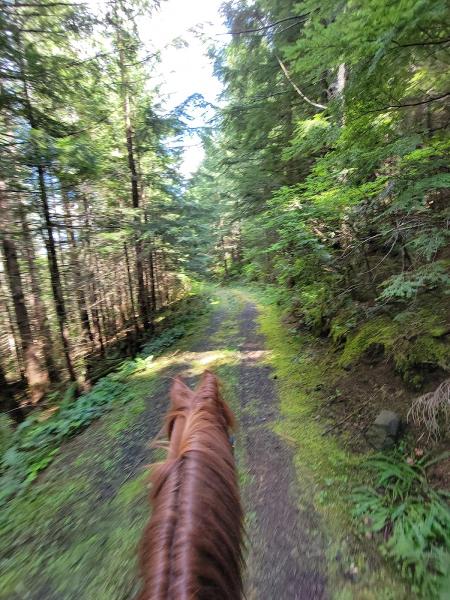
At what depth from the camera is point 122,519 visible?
3572 millimetres

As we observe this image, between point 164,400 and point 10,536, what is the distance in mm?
3093

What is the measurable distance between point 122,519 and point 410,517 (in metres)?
2.88

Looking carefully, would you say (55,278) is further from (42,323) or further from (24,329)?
(42,323)

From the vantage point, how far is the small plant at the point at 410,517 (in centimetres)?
257

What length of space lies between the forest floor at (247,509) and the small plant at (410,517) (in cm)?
17

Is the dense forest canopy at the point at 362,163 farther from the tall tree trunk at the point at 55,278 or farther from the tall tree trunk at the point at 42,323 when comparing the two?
the tall tree trunk at the point at 42,323

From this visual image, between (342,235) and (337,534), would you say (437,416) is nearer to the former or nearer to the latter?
(337,534)

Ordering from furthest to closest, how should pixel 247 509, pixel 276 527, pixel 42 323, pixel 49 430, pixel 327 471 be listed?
pixel 42 323
pixel 49 430
pixel 327 471
pixel 247 509
pixel 276 527

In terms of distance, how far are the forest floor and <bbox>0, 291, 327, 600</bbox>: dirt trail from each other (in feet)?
0.04

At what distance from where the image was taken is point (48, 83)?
6.45m

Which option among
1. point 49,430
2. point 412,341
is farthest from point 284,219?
point 49,430

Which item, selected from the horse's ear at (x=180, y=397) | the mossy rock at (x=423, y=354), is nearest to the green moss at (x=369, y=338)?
the mossy rock at (x=423, y=354)

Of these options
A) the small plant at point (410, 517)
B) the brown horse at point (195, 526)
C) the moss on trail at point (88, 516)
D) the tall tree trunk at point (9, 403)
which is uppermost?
the brown horse at point (195, 526)

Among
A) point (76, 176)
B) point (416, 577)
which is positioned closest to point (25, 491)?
point (416, 577)
